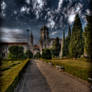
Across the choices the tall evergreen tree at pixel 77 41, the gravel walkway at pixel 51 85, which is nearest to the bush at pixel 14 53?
the tall evergreen tree at pixel 77 41

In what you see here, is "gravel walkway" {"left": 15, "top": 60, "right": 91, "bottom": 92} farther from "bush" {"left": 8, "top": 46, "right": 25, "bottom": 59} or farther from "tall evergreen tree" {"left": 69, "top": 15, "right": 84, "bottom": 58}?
"bush" {"left": 8, "top": 46, "right": 25, "bottom": 59}

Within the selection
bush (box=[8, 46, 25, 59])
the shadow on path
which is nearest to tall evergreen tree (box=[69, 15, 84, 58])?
the shadow on path

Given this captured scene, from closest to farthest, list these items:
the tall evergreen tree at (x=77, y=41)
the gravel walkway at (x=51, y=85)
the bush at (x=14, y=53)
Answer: the gravel walkway at (x=51, y=85), the tall evergreen tree at (x=77, y=41), the bush at (x=14, y=53)

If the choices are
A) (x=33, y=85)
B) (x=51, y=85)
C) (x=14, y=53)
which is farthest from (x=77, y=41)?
(x=14, y=53)

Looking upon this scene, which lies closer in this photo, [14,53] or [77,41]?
Answer: [77,41]

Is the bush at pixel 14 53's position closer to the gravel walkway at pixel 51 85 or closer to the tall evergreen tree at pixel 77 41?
the tall evergreen tree at pixel 77 41

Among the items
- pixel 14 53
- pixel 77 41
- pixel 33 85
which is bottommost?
pixel 33 85

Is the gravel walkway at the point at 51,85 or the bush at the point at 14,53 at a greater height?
the bush at the point at 14,53

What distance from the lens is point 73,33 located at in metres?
26.8

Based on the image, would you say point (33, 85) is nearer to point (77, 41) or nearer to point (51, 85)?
point (51, 85)

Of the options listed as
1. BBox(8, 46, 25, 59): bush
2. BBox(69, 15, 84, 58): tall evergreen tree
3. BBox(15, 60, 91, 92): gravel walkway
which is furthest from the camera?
BBox(8, 46, 25, 59): bush

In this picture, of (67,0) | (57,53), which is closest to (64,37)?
(57,53)

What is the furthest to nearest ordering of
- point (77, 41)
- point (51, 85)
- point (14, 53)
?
point (14, 53), point (77, 41), point (51, 85)

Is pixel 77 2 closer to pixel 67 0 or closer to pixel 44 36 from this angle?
pixel 67 0
